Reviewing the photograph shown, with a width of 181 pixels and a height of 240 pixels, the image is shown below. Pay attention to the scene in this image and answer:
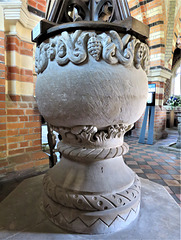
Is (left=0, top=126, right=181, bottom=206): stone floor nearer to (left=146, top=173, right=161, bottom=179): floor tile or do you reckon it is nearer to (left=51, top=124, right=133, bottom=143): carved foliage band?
(left=146, top=173, right=161, bottom=179): floor tile

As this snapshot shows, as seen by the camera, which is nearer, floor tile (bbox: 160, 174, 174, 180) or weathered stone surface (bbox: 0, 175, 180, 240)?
weathered stone surface (bbox: 0, 175, 180, 240)

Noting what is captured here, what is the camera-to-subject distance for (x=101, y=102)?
728 mm

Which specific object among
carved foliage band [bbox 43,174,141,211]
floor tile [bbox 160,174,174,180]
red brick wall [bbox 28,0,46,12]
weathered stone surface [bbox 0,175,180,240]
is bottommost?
floor tile [bbox 160,174,174,180]

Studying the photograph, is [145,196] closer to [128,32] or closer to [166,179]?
[128,32]

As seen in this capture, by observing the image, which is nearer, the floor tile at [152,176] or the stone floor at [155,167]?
the stone floor at [155,167]

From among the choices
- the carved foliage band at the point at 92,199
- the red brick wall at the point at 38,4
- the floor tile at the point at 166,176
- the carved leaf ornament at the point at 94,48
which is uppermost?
the red brick wall at the point at 38,4

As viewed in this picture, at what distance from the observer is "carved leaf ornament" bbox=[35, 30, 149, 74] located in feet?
2.33

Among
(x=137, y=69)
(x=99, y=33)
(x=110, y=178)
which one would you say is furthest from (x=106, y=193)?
(x=99, y=33)

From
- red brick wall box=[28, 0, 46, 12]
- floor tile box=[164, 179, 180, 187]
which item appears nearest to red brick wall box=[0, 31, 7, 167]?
red brick wall box=[28, 0, 46, 12]

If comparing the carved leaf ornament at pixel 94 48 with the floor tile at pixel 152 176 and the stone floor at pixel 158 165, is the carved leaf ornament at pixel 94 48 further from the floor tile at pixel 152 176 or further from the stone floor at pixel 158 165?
the floor tile at pixel 152 176

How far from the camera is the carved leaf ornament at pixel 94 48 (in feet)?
2.33

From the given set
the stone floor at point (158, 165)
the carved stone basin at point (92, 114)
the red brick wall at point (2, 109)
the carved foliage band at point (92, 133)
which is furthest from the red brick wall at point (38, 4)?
the stone floor at point (158, 165)

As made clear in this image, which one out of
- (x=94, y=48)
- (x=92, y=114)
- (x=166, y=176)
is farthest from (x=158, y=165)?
(x=94, y=48)

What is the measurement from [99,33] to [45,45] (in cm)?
29
